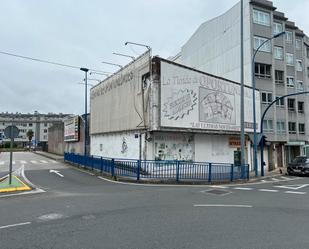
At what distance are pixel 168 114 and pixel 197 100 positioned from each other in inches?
129

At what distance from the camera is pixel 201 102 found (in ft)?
70.1

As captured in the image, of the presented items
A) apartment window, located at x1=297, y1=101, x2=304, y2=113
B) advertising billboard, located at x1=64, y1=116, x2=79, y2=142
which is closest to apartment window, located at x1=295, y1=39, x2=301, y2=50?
apartment window, located at x1=297, y1=101, x2=304, y2=113

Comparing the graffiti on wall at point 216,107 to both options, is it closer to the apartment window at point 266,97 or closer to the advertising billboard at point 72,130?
the apartment window at point 266,97

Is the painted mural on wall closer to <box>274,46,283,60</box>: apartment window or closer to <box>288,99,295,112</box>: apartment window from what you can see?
<box>274,46,283,60</box>: apartment window

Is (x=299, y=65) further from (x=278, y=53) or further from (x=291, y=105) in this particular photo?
(x=291, y=105)

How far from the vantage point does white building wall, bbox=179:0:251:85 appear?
33438 mm

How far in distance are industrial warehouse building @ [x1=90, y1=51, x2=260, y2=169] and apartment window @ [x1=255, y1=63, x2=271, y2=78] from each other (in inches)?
349

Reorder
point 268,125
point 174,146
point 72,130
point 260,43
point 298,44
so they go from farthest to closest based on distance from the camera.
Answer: point 298,44
point 72,130
point 260,43
point 268,125
point 174,146

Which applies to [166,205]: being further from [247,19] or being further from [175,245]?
[247,19]

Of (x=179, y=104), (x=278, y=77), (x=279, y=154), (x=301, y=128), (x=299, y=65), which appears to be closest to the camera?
(x=179, y=104)

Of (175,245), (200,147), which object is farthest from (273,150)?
(175,245)

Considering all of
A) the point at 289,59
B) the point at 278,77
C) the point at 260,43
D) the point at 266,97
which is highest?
the point at 260,43

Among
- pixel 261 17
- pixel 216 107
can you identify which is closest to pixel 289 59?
pixel 261 17

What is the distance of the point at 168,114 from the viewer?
18984 millimetres
